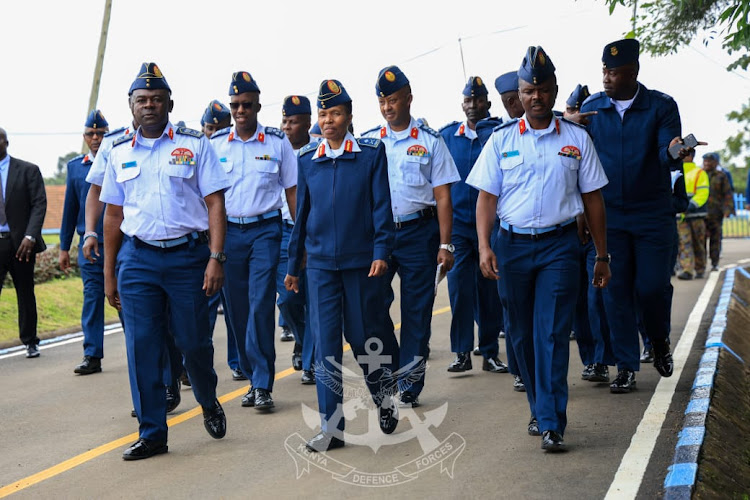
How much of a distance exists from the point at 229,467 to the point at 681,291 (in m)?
11.0

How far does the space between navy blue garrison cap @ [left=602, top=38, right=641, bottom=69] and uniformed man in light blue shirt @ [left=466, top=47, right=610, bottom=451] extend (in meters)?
1.37

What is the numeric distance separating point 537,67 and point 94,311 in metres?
5.43

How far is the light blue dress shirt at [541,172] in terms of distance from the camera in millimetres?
6332

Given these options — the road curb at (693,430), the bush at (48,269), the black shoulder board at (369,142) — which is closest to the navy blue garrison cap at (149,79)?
the black shoulder board at (369,142)

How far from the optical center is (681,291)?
51.3ft

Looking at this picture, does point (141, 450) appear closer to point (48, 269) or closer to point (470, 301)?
point (470, 301)

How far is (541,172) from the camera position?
635 centimetres

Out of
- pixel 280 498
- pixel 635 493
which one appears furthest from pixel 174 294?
pixel 635 493

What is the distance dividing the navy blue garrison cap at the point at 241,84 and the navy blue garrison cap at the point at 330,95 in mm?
1953

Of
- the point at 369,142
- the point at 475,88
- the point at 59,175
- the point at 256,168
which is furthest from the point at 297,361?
the point at 59,175

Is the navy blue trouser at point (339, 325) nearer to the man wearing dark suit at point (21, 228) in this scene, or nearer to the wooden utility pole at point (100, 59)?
the man wearing dark suit at point (21, 228)

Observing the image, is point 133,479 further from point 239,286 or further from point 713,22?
point 713,22

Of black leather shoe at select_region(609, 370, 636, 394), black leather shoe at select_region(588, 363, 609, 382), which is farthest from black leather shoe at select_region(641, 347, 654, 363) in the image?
black leather shoe at select_region(609, 370, 636, 394)

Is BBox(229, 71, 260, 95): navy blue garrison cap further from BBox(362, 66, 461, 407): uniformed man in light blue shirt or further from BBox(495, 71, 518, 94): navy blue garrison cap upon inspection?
BBox(495, 71, 518, 94): navy blue garrison cap
